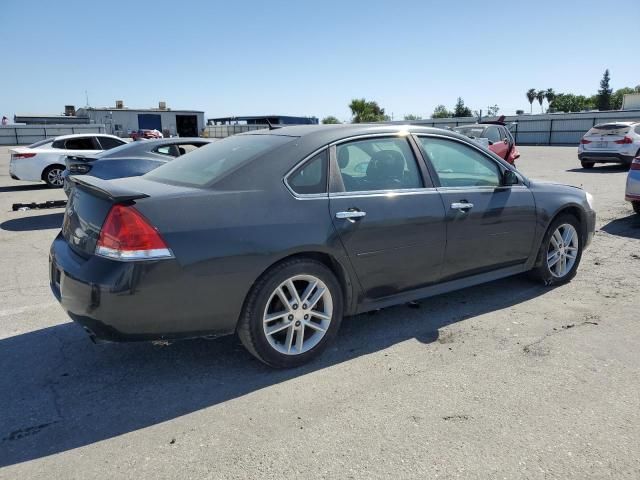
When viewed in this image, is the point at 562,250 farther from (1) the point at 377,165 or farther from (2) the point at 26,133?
(2) the point at 26,133

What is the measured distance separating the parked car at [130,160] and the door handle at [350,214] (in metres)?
5.04

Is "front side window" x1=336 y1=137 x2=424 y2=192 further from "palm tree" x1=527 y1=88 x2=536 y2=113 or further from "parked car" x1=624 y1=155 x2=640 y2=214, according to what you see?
"palm tree" x1=527 y1=88 x2=536 y2=113

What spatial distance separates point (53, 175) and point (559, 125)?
117 feet

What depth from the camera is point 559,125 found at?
3816 cm

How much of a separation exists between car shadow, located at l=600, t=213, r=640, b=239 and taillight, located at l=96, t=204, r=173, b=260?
6895mm

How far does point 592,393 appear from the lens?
Answer: 3.12m

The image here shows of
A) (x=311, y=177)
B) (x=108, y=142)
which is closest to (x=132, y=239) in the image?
(x=311, y=177)

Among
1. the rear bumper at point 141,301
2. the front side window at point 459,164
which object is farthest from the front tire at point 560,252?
the rear bumper at point 141,301

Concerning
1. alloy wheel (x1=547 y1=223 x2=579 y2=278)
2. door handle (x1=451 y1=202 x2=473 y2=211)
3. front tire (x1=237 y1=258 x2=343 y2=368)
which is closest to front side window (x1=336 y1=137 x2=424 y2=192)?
door handle (x1=451 y1=202 x2=473 y2=211)

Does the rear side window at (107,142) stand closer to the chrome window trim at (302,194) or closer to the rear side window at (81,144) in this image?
the rear side window at (81,144)

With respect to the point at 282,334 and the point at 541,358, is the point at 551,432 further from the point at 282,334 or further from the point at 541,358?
the point at 282,334

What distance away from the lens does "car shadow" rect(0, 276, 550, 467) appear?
279 cm

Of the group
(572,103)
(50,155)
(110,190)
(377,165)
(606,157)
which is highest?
(572,103)

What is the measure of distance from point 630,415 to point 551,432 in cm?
53
